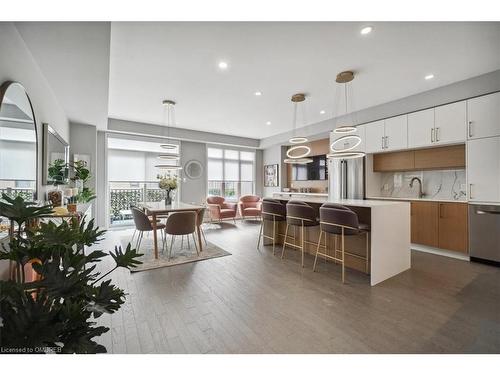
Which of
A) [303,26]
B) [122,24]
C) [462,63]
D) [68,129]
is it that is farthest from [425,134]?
[68,129]

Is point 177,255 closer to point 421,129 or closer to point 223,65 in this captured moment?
point 223,65

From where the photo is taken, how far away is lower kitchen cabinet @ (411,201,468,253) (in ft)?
11.7

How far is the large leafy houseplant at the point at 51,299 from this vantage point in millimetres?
905

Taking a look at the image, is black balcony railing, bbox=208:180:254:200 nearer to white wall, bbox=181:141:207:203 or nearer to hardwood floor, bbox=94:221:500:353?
white wall, bbox=181:141:207:203

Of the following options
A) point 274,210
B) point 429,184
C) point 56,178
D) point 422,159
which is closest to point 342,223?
point 274,210

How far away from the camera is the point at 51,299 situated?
0.98 meters

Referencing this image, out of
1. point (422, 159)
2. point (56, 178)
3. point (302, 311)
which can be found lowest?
point (302, 311)

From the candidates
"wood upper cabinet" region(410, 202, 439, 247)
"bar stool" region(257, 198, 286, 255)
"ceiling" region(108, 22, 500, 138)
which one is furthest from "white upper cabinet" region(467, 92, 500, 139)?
"bar stool" region(257, 198, 286, 255)

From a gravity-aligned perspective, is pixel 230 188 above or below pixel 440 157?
below

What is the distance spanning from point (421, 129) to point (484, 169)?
1092 millimetres

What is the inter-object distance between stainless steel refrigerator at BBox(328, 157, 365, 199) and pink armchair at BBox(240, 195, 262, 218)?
8.03 feet

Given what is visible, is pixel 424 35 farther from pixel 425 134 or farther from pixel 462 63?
pixel 425 134

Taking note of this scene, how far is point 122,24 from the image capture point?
2.30 meters
